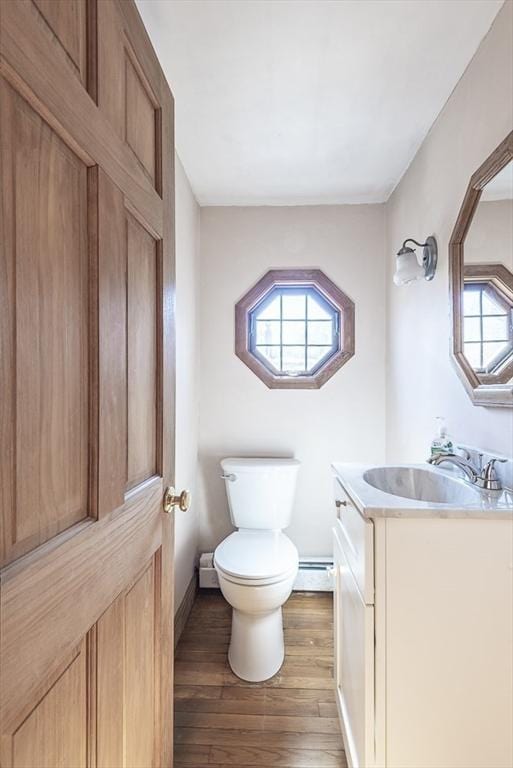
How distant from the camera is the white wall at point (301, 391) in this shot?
2.34 metres

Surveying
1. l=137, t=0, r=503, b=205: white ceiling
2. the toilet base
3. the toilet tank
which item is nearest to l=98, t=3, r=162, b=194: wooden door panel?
l=137, t=0, r=503, b=205: white ceiling

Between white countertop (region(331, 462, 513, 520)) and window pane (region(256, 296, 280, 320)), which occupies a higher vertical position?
window pane (region(256, 296, 280, 320))

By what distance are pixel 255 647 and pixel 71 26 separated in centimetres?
194

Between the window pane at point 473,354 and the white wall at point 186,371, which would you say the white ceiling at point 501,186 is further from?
the white wall at point 186,371

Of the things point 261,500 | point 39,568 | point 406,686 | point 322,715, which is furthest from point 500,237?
point 322,715

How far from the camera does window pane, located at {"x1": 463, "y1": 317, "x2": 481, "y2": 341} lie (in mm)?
1324

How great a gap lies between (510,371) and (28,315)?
4.00 feet

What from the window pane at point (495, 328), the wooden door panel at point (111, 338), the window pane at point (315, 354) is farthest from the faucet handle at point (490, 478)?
the window pane at point (315, 354)

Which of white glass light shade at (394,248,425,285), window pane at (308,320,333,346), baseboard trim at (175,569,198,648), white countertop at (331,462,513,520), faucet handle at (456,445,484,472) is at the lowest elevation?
baseboard trim at (175,569,198,648)

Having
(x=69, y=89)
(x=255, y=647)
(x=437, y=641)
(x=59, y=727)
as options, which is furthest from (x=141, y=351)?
(x=255, y=647)

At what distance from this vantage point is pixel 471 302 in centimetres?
136

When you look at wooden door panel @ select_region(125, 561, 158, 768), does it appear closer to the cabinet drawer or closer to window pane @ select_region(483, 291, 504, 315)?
the cabinet drawer

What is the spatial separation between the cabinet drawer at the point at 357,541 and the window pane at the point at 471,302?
0.74 metres

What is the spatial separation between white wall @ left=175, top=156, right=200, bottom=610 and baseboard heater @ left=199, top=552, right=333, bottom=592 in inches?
3.4
